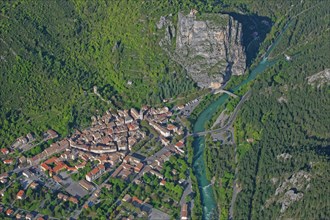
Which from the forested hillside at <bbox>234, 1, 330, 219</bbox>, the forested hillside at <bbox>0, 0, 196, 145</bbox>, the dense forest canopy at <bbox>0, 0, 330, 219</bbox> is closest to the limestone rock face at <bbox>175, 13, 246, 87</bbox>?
the dense forest canopy at <bbox>0, 0, 330, 219</bbox>

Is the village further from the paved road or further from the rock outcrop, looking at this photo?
the rock outcrop

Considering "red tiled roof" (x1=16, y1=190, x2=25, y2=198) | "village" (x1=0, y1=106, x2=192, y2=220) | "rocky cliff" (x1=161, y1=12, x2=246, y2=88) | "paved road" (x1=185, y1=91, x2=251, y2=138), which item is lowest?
"red tiled roof" (x1=16, y1=190, x2=25, y2=198)

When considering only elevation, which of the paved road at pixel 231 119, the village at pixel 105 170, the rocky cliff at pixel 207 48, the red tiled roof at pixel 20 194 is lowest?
the red tiled roof at pixel 20 194

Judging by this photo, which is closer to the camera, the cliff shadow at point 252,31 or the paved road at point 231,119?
the paved road at point 231,119

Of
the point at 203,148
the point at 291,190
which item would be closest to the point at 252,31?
the point at 203,148

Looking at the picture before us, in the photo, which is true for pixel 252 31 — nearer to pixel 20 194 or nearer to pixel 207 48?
pixel 207 48

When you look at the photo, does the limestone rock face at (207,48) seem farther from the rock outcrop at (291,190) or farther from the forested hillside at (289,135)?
the rock outcrop at (291,190)

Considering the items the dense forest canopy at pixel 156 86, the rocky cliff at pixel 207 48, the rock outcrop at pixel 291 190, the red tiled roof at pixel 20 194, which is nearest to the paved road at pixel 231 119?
the dense forest canopy at pixel 156 86

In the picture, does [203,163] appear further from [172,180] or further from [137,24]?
[137,24]
